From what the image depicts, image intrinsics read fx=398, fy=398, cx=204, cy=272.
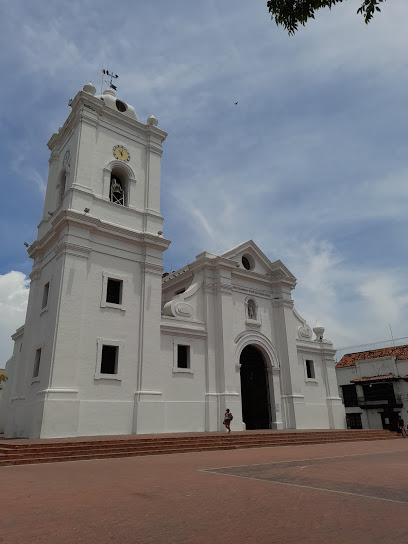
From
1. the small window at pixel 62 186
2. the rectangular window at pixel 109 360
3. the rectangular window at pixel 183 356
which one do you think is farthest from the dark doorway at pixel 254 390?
the small window at pixel 62 186

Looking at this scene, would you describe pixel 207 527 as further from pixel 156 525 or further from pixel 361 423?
pixel 361 423

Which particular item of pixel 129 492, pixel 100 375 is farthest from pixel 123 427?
pixel 129 492

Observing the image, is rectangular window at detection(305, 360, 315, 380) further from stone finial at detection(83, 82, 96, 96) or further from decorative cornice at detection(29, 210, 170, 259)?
stone finial at detection(83, 82, 96, 96)

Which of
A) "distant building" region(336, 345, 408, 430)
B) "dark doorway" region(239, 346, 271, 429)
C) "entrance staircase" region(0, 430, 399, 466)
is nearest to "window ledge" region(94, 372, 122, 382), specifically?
"entrance staircase" region(0, 430, 399, 466)

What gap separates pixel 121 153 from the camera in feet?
69.8

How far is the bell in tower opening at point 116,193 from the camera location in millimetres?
20828

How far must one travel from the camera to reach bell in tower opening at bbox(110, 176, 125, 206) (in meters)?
20.8

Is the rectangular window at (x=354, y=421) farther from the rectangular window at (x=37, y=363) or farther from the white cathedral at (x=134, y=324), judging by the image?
the rectangular window at (x=37, y=363)

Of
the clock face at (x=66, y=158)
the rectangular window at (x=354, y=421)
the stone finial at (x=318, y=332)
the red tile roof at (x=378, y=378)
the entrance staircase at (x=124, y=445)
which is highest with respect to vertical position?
the clock face at (x=66, y=158)

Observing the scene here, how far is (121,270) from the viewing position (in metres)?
19.0

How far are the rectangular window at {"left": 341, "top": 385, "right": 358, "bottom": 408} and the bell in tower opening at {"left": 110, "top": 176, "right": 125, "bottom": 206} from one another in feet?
100

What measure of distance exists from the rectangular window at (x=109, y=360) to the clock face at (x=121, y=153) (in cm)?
1005

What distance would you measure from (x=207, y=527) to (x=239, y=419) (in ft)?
53.4

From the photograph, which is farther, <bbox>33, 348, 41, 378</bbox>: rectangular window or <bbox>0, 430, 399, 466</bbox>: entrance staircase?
<bbox>33, 348, 41, 378</bbox>: rectangular window
